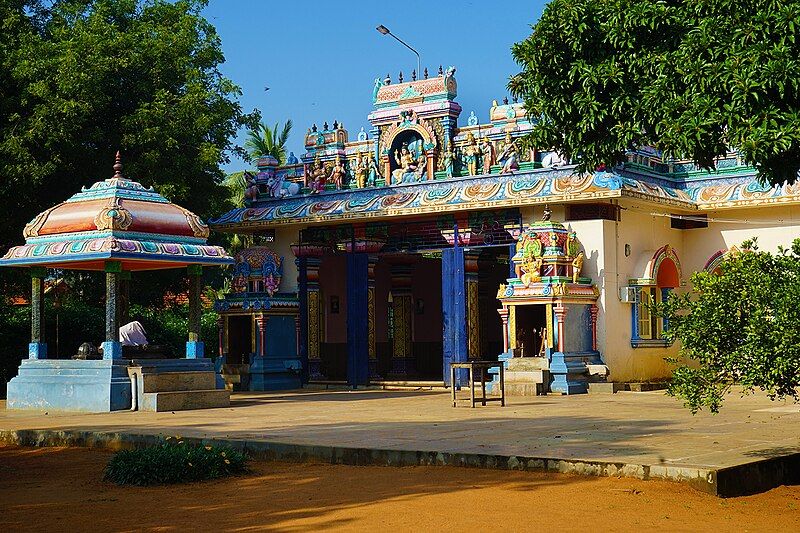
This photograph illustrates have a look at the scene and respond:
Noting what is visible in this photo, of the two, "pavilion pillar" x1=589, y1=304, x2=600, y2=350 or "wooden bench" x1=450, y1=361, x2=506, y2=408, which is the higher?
"pavilion pillar" x1=589, y1=304, x2=600, y2=350

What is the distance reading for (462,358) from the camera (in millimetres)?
21359

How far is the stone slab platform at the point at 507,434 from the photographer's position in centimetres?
912

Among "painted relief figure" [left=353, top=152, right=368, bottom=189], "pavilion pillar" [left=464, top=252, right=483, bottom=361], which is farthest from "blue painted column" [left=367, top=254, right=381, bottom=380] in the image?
"pavilion pillar" [left=464, top=252, right=483, bottom=361]

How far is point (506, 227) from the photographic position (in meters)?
21.0

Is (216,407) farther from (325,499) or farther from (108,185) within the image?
(325,499)

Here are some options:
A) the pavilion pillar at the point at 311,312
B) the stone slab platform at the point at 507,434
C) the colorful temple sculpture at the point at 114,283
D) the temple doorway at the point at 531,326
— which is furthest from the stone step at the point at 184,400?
the pavilion pillar at the point at 311,312

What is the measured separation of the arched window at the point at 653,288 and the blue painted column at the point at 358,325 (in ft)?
18.0

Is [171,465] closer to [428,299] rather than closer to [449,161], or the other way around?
[449,161]

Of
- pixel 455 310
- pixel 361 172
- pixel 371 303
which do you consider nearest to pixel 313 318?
pixel 371 303

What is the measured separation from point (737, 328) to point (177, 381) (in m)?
9.89

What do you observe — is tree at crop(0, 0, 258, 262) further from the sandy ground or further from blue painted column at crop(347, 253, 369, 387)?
the sandy ground

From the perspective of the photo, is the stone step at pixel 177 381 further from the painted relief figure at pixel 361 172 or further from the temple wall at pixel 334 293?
the temple wall at pixel 334 293

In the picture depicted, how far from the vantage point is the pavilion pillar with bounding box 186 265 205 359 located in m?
17.6

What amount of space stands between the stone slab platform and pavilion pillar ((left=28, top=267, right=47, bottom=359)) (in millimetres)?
1191
